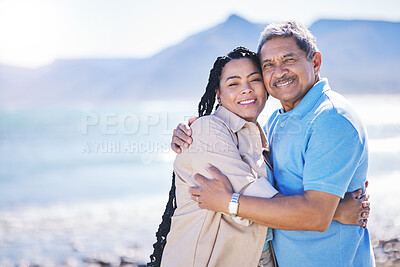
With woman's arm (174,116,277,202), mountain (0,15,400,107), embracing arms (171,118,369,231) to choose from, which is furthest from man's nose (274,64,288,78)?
mountain (0,15,400,107)

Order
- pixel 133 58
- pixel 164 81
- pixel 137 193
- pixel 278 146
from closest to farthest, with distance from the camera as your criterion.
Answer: pixel 278 146 → pixel 137 193 → pixel 164 81 → pixel 133 58

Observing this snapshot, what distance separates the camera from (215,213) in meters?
2.46

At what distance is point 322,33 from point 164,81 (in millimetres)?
21678

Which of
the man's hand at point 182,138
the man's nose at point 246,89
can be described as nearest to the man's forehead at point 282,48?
the man's nose at point 246,89

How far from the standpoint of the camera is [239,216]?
2.35m

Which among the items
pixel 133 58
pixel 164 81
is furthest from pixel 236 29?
pixel 133 58

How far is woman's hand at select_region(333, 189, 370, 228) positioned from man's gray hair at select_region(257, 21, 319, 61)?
0.91m

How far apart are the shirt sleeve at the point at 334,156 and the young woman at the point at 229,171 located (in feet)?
0.91

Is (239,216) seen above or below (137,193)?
above

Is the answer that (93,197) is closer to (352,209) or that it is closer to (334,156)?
(352,209)

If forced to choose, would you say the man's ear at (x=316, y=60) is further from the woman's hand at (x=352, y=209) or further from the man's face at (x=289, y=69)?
the woman's hand at (x=352, y=209)

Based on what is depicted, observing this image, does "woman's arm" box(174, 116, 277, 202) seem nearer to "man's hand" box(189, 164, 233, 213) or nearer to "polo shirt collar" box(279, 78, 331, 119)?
"man's hand" box(189, 164, 233, 213)

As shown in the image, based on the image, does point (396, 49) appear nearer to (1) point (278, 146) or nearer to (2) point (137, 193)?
(2) point (137, 193)

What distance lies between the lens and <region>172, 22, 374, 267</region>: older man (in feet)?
7.34
